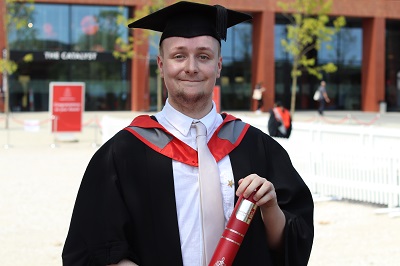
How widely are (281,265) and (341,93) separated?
137 feet

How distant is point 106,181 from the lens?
7.67ft


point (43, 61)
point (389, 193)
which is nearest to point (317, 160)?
point (389, 193)

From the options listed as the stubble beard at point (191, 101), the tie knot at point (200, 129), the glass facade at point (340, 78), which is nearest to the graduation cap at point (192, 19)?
the stubble beard at point (191, 101)

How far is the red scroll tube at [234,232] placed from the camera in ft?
7.07

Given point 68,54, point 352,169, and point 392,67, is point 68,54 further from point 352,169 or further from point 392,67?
point 352,169

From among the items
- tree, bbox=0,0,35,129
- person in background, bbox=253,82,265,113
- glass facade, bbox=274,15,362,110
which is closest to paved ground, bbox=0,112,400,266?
tree, bbox=0,0,35,129

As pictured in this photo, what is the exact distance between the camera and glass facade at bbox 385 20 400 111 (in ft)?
143

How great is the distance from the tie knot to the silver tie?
0.27 feet

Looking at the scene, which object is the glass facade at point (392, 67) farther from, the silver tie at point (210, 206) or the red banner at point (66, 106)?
the silver tie at point (210, 206)

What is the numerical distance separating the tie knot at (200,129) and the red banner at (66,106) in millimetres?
16439

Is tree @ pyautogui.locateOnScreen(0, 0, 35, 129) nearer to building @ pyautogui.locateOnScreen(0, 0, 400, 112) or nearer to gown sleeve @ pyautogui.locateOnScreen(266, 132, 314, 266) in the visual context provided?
building @ pyautogui.locateOnScreen(0, 0, 400, 112)

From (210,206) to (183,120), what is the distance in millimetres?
326

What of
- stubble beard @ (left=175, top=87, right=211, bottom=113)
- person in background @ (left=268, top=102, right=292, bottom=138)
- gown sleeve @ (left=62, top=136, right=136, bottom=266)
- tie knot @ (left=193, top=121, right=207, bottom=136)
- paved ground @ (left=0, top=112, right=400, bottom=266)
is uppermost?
stubble beard @ (left=175, top=87, right=211, bottom=113)

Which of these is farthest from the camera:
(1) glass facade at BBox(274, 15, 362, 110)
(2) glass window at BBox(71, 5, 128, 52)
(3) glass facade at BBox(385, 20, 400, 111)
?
(3) glass facade at BBox(385, 20, 400, 111)
